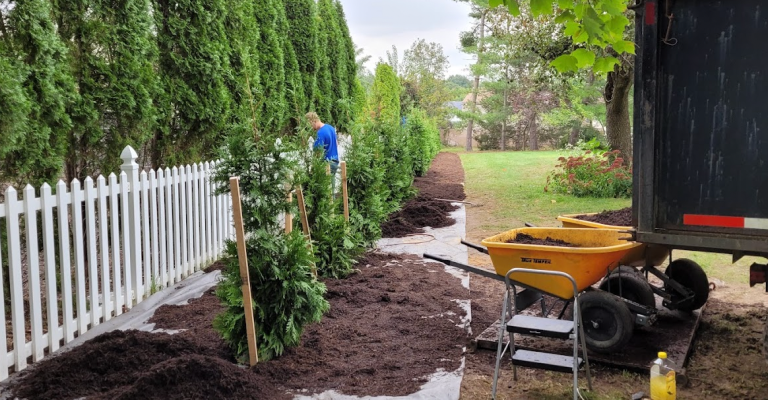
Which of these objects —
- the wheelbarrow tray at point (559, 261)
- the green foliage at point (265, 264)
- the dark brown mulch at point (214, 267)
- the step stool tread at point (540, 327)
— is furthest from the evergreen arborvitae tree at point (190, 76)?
the step stool tread at point (540, 327)

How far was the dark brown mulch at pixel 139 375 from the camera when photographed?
346 centimetres

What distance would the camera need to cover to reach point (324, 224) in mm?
6711

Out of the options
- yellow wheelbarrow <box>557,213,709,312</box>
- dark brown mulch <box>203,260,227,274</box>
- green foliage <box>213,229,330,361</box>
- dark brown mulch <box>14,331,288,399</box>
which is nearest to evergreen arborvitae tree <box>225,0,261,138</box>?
dark brown mulch <box>203,260,227,274</box>

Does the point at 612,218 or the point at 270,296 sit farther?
the point at 612,218

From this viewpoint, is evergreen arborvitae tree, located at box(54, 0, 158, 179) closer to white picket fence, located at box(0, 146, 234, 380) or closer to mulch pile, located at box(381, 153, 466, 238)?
white picket fence, located at box(0, 146, 234, 380)

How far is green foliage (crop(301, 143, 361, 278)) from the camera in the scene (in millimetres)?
6371

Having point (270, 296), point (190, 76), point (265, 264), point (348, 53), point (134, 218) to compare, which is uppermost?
point (348, 53)

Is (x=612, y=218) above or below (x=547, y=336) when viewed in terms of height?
above

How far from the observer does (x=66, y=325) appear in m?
4.50

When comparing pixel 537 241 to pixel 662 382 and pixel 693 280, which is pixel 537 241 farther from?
pixel 662 382

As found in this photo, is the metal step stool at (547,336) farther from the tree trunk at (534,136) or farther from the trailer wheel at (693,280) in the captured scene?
the tree trunk at (534,136)

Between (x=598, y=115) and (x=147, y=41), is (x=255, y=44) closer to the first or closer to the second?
(x=147, y=41)

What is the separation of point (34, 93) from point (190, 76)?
2.85 m

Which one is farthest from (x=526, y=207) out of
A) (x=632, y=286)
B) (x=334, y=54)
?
(x=632, y=286)
